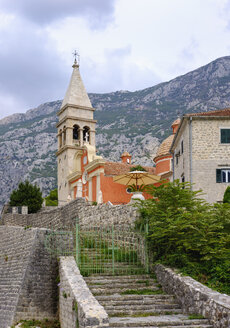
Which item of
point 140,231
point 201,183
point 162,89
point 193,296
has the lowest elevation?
point 193,296

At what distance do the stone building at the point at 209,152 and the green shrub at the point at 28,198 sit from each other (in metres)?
19.1

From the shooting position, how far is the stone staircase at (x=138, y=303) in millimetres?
11945

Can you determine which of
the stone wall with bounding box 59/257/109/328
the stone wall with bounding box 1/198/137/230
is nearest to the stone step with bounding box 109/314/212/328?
the stone wall with bounding box 59/257/109/328

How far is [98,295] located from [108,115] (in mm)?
120383

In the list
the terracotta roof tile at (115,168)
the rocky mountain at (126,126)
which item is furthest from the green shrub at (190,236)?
the rocky mountain at (126,126)

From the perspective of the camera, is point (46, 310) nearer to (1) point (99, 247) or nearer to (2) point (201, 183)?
(1) point (99, 247)

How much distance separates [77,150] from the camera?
48594mm

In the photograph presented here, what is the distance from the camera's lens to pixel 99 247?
1969cm

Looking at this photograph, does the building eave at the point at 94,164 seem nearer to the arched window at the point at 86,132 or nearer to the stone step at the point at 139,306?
the arched window at the point at 86,132

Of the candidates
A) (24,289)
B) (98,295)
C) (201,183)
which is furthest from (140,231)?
(201,183)

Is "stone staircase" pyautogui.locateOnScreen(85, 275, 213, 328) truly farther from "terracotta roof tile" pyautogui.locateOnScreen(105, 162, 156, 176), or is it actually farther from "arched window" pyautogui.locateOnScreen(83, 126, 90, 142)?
"arched window" pyautogui.locateOnScreen(83, 126, 90, 142)

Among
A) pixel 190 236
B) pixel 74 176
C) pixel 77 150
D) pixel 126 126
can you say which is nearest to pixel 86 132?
pixel 77 150

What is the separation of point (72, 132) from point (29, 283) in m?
34.0

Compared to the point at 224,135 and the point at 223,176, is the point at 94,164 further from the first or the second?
the point at 223,176
